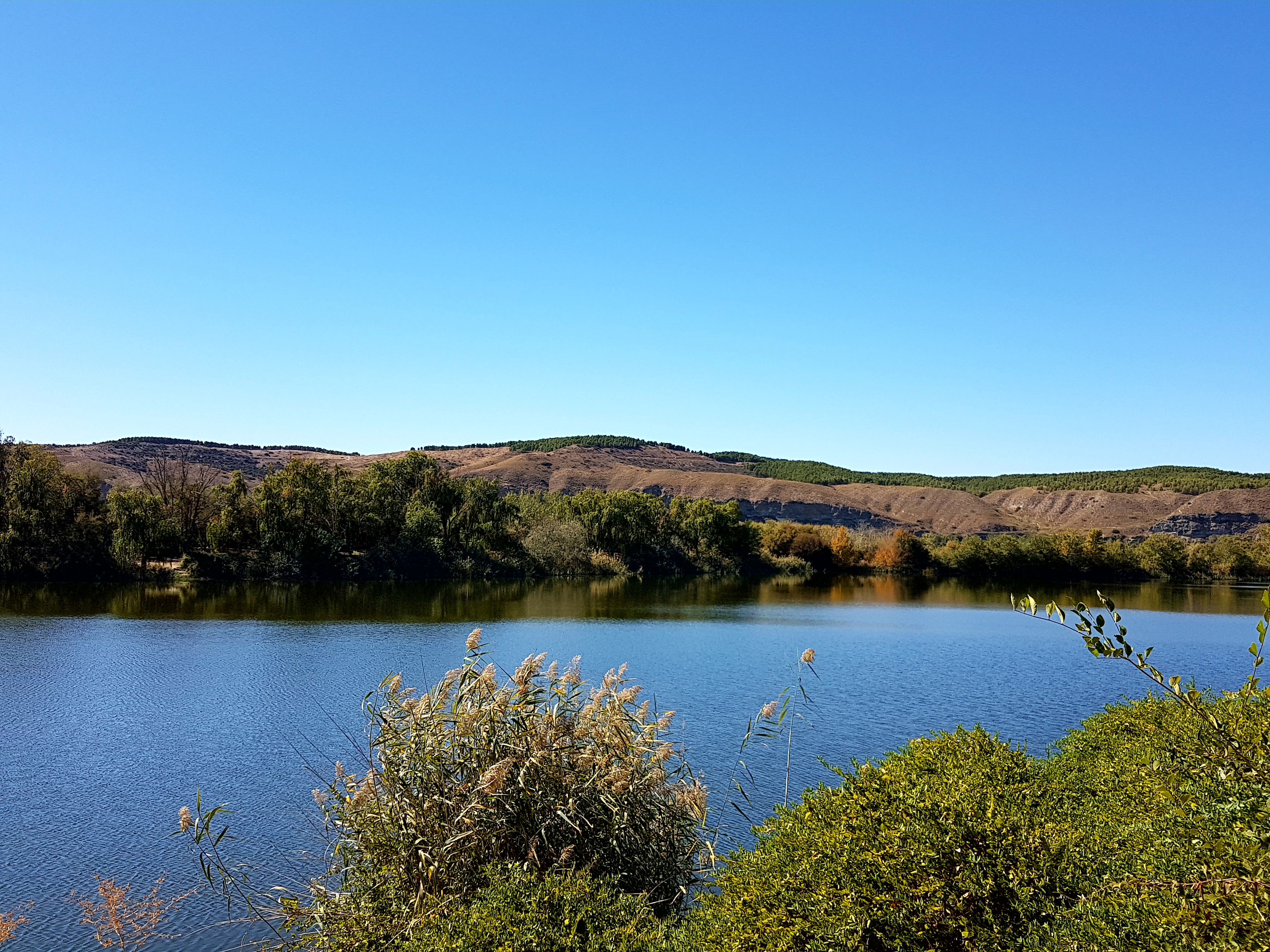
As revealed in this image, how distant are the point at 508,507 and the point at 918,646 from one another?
144 ft

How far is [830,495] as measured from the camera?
144625 mm

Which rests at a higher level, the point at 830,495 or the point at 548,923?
the point at 830,495

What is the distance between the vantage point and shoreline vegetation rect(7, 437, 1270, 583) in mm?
55406

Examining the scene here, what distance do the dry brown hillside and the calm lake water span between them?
77032 mm

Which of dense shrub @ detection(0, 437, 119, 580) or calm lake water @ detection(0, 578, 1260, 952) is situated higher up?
dense shrub @ detection(0, 437, 119, 580)

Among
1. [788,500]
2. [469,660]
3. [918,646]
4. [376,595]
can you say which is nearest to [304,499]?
[376,595]

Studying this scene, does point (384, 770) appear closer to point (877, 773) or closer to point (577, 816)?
point (577, 816)

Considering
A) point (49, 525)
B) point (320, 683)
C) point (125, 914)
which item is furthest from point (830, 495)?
point (125, 914)

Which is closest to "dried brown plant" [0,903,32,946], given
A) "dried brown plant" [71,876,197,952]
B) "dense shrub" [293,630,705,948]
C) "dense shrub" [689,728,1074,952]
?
"dried brown plant" [71,876,197,952]

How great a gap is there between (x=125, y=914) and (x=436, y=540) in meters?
57.2

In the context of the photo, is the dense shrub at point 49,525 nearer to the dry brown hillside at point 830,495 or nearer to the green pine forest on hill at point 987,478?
the dry brown hillside at point 830,495

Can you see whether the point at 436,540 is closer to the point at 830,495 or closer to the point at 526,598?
the point at 526,598

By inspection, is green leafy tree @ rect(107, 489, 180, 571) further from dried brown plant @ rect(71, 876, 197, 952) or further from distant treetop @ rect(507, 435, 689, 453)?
distant treetop @ rect(507, 435, 689, 453)

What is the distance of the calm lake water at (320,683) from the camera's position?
1252cm
